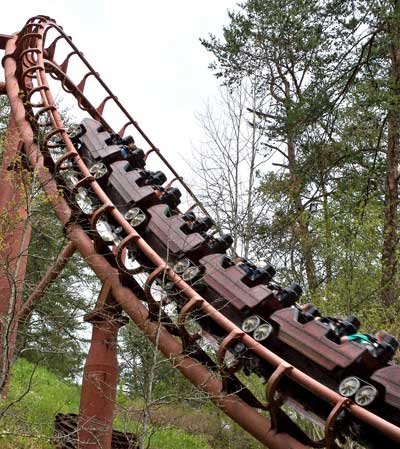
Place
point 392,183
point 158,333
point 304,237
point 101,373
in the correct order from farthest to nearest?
point 392,183
point 304,237
point 101,373
point 158,333

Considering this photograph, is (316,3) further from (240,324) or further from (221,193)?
(240,324)

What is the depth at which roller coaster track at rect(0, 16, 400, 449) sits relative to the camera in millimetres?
3994

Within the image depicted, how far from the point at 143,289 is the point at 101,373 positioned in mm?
959

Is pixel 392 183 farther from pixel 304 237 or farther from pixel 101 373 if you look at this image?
pixel 101 373

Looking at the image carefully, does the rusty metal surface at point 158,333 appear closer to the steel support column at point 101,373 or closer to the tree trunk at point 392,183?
the steel support column at point 101,373

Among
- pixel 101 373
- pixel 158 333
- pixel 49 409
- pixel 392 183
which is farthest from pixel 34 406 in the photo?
pixel 392 183

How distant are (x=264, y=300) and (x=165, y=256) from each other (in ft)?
3.85

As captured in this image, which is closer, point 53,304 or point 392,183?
point 53,304

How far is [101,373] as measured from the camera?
552 centimetres

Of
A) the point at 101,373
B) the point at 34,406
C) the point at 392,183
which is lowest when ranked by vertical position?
the point at 34,406

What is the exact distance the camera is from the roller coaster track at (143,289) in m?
3.99

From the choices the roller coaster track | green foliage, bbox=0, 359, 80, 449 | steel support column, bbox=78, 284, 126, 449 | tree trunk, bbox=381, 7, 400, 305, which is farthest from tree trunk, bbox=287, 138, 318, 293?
green foliage, bbox=0, 359, 80, 449

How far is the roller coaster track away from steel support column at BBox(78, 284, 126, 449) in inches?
12.0

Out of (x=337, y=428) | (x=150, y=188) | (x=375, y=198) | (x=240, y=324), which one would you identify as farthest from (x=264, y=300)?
(x=375, y=198)
